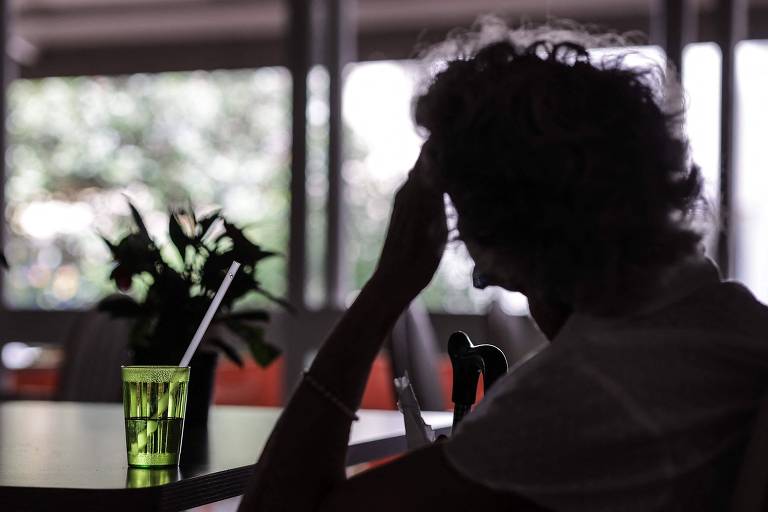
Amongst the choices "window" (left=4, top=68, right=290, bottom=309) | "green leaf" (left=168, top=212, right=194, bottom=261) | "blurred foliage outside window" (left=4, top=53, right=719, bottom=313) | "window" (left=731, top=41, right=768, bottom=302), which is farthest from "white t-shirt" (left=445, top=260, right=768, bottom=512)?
"window" (left=4, top=68, right=290, bottom=309)

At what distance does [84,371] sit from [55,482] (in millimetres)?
1838

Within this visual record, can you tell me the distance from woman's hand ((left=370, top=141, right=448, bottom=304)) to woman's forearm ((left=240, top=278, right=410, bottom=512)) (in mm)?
12

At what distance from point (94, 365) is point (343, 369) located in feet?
6.64

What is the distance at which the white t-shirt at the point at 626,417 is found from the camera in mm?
831

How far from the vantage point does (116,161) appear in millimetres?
5090

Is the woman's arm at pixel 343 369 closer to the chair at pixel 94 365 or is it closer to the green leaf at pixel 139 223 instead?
the green leaf at pixel 139 223

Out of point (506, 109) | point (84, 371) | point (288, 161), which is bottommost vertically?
point (84, 371)

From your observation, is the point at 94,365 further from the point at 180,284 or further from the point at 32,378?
the point at 32,378

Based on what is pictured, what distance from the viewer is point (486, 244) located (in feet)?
3.08

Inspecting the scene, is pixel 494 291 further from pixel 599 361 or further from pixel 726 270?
pixel 599 361

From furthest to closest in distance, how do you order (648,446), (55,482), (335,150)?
(335,150) → (55,482) → (648,446)

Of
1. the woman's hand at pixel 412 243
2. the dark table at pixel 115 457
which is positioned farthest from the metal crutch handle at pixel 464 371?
the dark table at pixel 115 457

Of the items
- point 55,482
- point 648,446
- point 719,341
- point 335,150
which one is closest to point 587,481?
point 648,446

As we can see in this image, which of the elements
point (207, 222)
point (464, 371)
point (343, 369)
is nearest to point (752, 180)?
point (207, 222)
